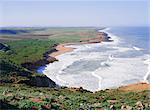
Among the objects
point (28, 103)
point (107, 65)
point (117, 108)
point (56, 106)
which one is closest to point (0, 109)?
point (28, 103)

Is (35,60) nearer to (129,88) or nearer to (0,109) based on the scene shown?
(129,88)

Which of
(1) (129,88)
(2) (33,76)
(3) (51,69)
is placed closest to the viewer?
(1) (129,88)

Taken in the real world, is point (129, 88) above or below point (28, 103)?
below

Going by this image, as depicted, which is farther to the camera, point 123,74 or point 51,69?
point 51,69

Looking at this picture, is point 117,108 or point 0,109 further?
point 117,108

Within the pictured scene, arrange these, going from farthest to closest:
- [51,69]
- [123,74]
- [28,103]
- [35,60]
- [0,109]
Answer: [35,60], [51,69], [123,74], [28,103], [0,109]

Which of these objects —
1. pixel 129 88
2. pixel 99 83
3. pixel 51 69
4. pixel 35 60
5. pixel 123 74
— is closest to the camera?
pixel 129 88

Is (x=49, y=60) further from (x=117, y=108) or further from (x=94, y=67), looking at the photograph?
(x=117, y=108)

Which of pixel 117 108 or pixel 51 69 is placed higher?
pixel 117 108

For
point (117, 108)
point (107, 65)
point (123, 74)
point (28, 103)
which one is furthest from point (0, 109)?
point (107, 65)
